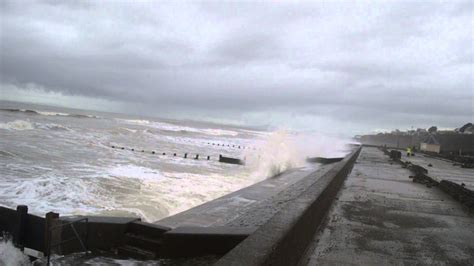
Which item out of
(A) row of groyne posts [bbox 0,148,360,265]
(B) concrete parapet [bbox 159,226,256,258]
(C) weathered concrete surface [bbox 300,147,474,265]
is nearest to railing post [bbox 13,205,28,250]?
(A) row of groyne posts [bbox 0,148,360,265]

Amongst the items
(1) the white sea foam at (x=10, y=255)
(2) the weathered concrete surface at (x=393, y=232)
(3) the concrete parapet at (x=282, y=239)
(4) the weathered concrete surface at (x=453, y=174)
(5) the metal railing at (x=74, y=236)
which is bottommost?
(1) the white sea foam at (x=10, y=255)

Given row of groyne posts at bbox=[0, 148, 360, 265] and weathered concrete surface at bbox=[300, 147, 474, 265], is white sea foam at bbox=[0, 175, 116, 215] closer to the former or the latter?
row of groyne posts at bbox=[0, 148, 360, 265]

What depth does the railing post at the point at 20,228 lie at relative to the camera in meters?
5.95

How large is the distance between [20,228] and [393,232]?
5353 millimetres

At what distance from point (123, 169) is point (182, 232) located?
37.8ft

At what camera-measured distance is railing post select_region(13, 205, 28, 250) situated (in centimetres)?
595

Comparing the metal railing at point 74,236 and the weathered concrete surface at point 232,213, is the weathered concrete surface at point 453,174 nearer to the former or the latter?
the weathered concrete surface at point 232,213

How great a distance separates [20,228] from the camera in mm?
5961

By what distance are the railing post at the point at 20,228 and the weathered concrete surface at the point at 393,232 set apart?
13.4 ft

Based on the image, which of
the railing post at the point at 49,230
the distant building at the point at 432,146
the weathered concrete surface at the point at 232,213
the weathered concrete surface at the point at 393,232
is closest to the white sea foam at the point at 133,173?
the weathered concrete surface at the point at 232,213

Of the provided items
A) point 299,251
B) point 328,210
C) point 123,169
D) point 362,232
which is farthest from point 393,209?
point 123,169

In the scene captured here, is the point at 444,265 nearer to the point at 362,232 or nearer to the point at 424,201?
the point at 362,232

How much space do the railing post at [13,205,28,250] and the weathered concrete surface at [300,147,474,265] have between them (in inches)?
161

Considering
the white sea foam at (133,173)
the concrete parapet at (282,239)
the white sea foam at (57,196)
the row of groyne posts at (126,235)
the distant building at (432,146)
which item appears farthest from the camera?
the distant building at (432,146)
